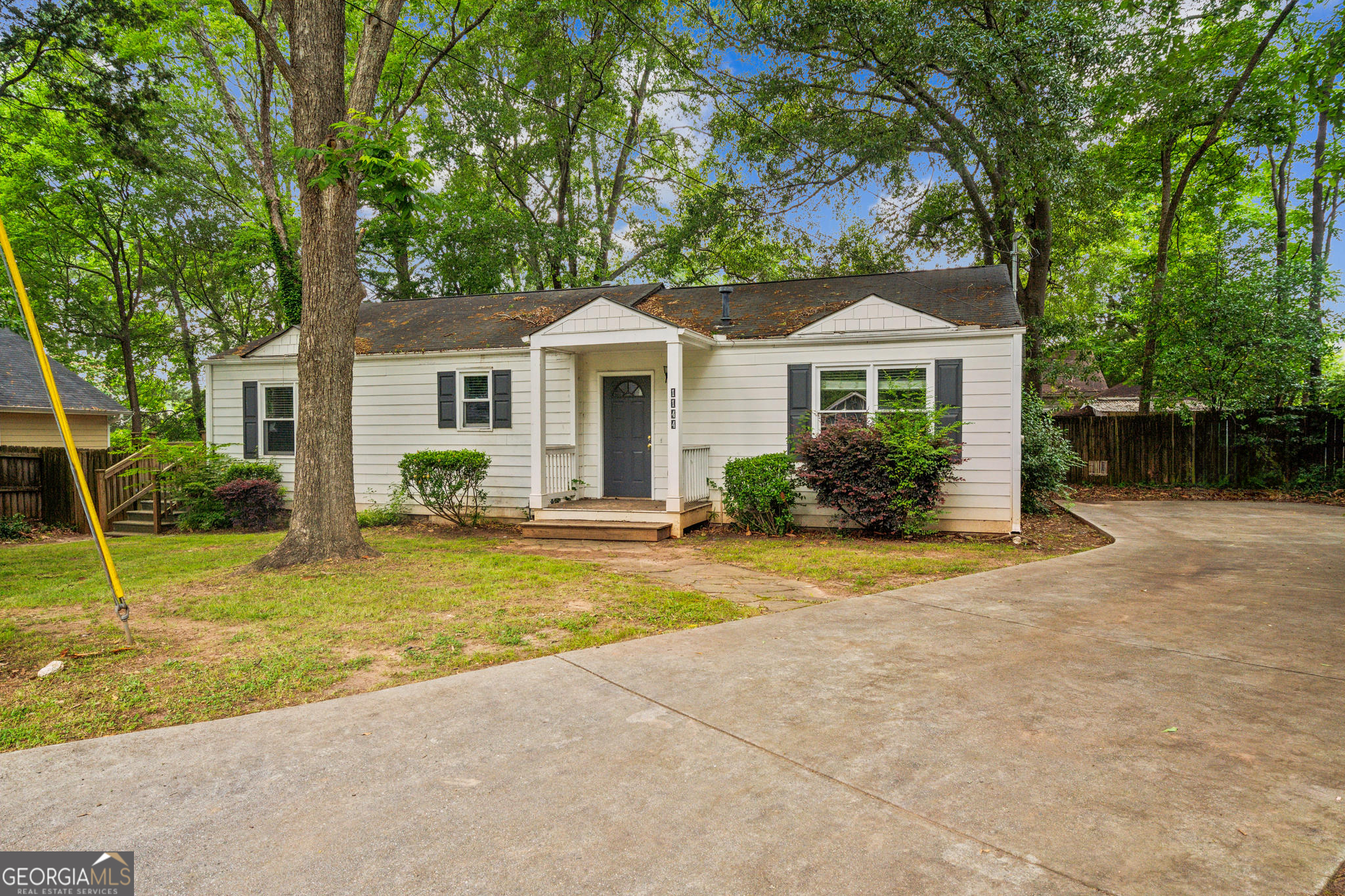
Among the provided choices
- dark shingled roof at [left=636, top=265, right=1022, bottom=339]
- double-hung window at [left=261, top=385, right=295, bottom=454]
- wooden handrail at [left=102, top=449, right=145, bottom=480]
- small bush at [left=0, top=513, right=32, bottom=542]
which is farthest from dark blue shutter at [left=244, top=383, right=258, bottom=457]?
dark shingled roof at [left=636, top=265, right=1022, bottom=339]

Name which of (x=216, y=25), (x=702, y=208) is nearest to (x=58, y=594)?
(x=702, y=208)

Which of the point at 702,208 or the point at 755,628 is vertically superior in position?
the point at 702,208

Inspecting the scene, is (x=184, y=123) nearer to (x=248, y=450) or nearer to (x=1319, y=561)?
(x=248, y=450)

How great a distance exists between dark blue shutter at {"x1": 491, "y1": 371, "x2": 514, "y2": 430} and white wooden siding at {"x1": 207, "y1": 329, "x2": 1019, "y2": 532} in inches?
3.9

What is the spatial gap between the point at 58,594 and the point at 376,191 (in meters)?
5.42

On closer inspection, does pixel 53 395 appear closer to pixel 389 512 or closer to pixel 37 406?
pixel 389 512

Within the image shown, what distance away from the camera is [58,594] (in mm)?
6520

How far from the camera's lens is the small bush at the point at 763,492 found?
10.2m

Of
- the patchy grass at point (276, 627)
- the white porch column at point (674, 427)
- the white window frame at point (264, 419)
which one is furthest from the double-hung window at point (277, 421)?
the white porch column at point (674, 427)

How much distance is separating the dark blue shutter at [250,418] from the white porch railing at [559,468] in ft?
19.6

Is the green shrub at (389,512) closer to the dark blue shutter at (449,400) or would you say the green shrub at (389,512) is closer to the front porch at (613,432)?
the dark blue shutter at (449,400)

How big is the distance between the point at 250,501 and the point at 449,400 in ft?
12.9

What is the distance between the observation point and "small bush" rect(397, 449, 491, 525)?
36.9ft

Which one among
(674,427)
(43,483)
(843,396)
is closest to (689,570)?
(674,427)
